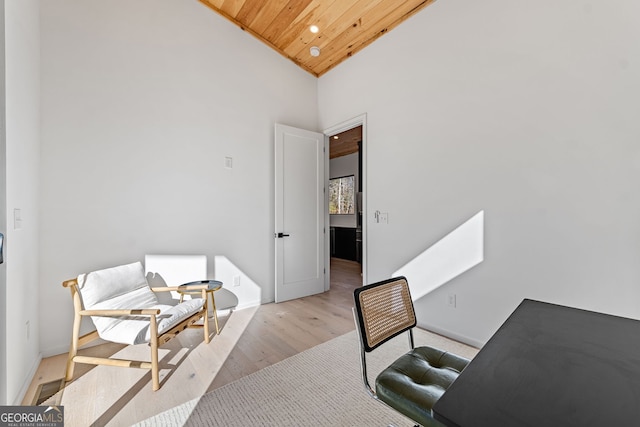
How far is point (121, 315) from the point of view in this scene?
2010mm

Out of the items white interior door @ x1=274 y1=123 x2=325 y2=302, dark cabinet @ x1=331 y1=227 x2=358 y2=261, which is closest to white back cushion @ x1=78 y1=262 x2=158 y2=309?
white interior door @ x1=274 y1=123 x2=325 y2=302

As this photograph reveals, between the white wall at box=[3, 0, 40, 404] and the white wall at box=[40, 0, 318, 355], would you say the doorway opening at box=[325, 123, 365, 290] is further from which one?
the white wall at box=[3, 0, 40, 404]

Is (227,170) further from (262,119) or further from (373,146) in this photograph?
(373,146)

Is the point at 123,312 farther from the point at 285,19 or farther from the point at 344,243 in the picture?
the point at 344,243

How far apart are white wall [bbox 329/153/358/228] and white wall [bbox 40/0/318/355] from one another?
10.9ft

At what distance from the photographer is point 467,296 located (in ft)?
8.23

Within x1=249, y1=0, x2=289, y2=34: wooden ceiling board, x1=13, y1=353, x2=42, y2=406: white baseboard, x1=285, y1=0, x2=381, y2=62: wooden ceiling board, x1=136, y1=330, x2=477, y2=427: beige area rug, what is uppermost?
x1=249, y1=0, x2=289, y2=34: wooden ceiling board

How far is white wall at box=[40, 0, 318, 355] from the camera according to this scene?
7.84 feet

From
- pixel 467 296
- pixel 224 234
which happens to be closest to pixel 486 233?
pixel 467 296

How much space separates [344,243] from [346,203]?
1.03 metres

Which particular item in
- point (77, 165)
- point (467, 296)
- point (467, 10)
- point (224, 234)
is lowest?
point (467, 296)

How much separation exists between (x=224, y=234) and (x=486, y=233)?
2769mm

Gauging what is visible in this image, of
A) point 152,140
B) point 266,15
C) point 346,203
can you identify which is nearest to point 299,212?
point 152,140

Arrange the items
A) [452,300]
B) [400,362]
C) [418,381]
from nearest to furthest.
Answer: [418,381], [400,362], [452,300]
